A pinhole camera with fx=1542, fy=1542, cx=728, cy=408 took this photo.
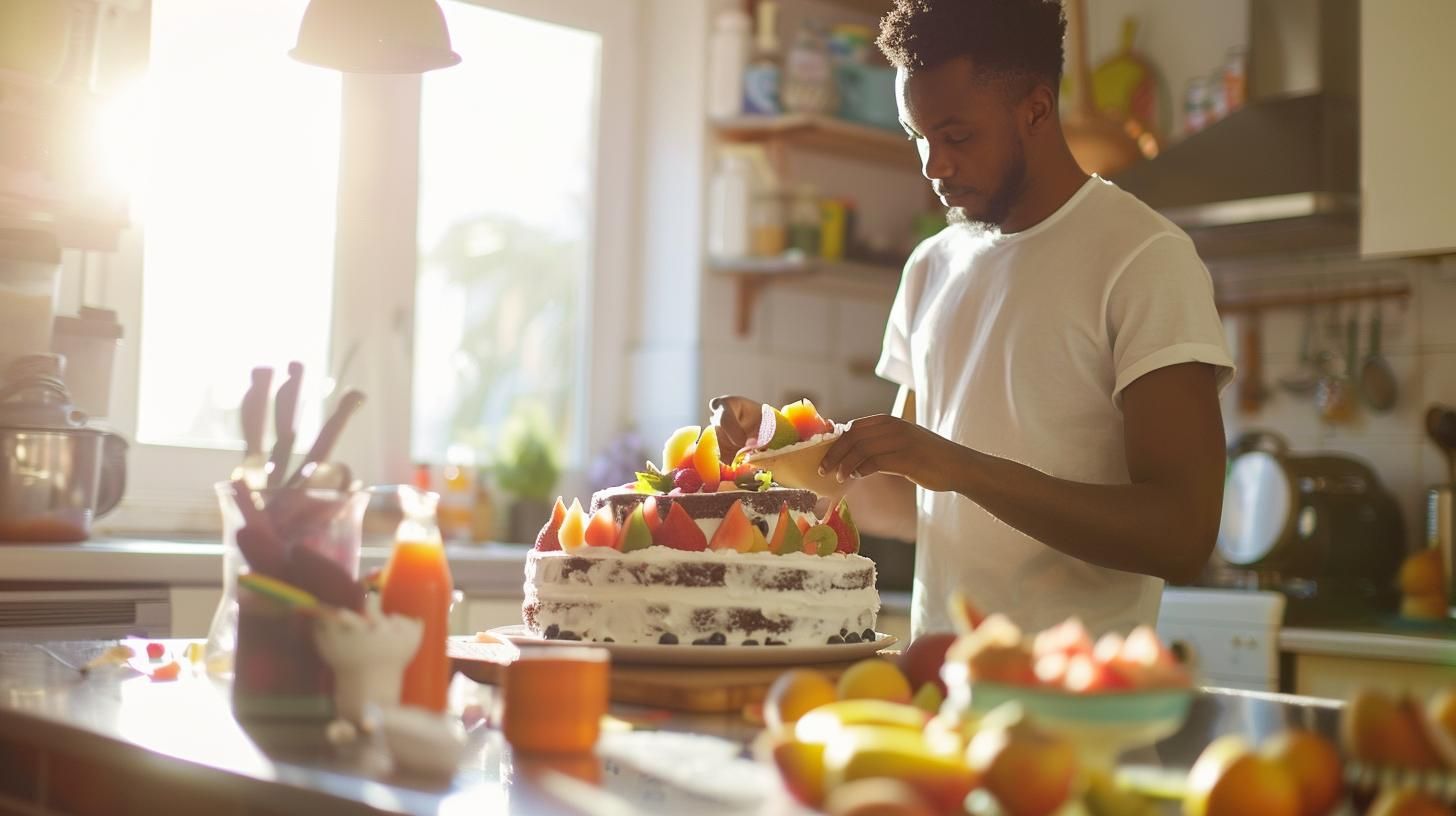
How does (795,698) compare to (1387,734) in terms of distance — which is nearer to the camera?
(1387,734)

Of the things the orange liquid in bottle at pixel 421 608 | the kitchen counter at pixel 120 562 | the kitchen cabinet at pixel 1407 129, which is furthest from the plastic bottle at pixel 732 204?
the orange liquid in bottle at pixel 421 608

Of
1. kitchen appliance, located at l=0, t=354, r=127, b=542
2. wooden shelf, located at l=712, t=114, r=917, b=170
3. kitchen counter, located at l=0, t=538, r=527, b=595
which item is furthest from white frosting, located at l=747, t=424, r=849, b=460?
wooden shelf, located at l=712, t=114, r=917, b=170

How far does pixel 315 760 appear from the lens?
1.09 meters

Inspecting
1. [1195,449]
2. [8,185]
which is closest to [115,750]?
[1195,449]

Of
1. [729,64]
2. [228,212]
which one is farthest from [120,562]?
[729,64]

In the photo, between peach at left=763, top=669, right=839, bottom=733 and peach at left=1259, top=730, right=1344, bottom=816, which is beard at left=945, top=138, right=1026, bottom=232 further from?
peach at left=1259, top=730, right=1344, bottom=816

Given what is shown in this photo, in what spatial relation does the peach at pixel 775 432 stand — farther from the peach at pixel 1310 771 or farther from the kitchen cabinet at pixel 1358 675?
the kitchen cabinet at pixel 1358 675

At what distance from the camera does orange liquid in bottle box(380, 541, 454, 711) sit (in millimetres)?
1216

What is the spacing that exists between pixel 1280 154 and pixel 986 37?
184cm

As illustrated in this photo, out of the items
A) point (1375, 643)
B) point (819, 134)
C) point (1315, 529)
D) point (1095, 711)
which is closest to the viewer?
point (1095, 711)

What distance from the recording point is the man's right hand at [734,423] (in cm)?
188

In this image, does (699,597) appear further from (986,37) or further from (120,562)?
(120,562)

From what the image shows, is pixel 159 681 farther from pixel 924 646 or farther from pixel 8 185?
pixel 8 185

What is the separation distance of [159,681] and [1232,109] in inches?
121
